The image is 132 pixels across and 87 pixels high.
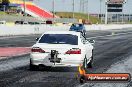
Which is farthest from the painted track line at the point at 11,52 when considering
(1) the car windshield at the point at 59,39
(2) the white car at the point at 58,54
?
(2) the white car at the point at 58,54

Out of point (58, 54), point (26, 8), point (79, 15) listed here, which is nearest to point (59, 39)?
point (58, 54)

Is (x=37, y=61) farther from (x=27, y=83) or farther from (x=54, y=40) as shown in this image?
(x=27, y=83)

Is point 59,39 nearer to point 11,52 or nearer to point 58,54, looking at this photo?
point 58,54

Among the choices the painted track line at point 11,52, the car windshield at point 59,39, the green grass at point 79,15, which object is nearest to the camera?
the car windshield at point 59,39

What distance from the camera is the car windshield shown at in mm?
16000

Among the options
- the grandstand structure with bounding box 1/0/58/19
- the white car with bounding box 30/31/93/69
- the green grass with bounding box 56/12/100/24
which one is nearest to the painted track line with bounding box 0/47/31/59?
the white car with bounding box 30/31/93/69

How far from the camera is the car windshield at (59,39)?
16.0 metres

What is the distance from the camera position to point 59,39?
53.0ft

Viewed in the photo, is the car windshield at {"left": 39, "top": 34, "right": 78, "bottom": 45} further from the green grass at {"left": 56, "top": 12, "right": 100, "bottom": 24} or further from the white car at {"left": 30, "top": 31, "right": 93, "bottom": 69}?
the green grass at {"left": 56, "top": 12, "right": 100, "bottom": 24}

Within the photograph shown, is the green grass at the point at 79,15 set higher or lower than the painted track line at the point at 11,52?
higher

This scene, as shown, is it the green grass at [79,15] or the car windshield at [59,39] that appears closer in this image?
the car windshield at [59,39]

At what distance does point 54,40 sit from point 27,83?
12.8 feet

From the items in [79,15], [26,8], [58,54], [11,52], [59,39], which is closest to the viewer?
[58,54]

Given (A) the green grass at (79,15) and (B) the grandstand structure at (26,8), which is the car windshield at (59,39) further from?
(A) the green grass at (79,15)
